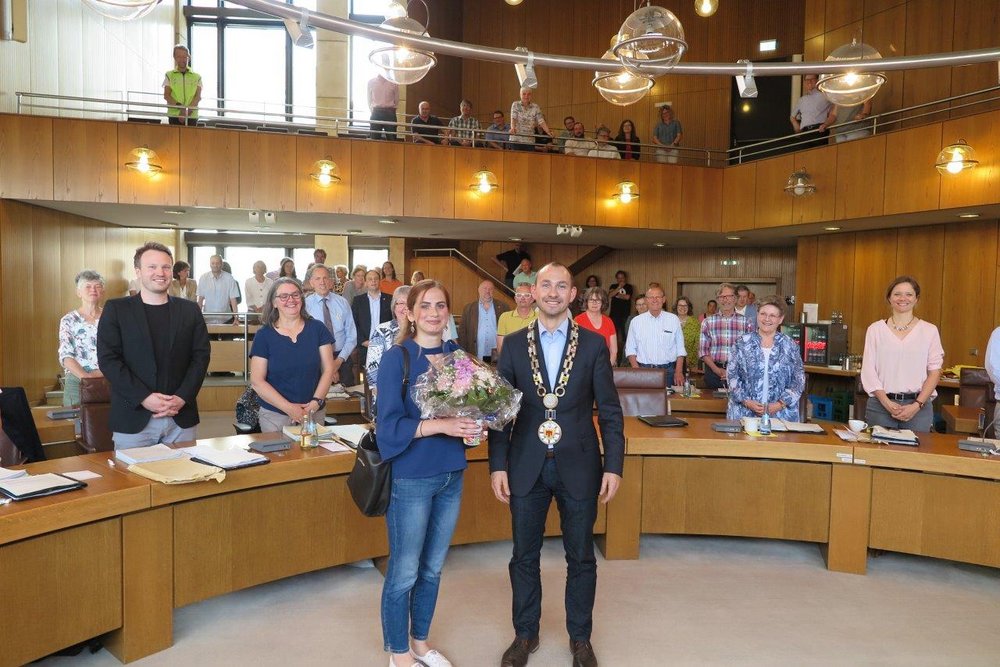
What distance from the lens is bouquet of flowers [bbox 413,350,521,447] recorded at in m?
2.50

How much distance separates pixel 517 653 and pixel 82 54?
10.9m

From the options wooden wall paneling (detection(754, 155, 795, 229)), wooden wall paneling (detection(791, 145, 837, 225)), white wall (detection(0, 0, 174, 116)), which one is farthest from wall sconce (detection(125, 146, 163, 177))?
wooden wall paneling (detection(791, 145, 837, 225))

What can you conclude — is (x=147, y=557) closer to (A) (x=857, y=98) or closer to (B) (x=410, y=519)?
(B) (x=410, y=519)

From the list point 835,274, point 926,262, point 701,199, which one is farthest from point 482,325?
point 926,262

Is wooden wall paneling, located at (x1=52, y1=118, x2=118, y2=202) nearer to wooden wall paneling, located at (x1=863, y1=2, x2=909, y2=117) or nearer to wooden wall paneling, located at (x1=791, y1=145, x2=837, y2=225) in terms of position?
wooden wall paneling, located at (x1=791, y1=145, x2=837, y2=225)

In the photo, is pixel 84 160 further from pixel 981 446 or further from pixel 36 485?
pixel 981 446

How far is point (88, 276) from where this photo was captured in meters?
4.99

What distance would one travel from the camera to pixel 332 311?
6484mm

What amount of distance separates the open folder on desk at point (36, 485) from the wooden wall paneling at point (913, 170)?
913 centimetres

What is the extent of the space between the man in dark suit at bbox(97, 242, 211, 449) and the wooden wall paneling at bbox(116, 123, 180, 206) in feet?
20.0

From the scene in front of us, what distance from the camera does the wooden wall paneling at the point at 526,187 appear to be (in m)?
10.5

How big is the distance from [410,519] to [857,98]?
331 centimetres

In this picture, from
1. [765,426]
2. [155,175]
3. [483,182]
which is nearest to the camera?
[765,426]

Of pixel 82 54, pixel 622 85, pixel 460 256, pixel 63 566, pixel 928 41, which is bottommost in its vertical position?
pixel 63 566
